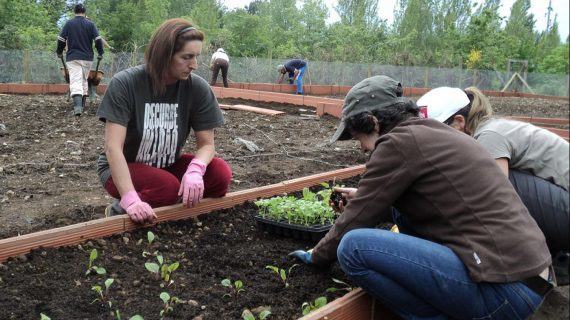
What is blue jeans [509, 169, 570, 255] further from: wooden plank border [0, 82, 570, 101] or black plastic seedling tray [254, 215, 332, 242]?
wooden plank border [0, 82, 570, 101]

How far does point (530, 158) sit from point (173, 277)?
175cm

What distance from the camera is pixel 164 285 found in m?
2.46

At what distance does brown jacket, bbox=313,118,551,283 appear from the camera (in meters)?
1.87

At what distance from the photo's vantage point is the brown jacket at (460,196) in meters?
1.87

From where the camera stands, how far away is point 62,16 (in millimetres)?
27859

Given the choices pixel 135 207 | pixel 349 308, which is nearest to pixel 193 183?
pixel 135 207

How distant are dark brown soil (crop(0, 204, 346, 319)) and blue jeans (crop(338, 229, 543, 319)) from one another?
0.38 m

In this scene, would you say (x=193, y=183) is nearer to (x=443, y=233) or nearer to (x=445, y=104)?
(x=445, y=104)

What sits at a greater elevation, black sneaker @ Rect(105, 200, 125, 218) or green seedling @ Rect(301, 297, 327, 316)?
black sneaker @ Rect(105, 200, 125, 218)

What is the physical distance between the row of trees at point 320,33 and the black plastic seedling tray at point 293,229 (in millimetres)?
16255

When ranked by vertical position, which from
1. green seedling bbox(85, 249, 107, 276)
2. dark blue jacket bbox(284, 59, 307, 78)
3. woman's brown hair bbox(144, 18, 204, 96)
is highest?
woman's brown hair bbox(144, 18, 204, 96)

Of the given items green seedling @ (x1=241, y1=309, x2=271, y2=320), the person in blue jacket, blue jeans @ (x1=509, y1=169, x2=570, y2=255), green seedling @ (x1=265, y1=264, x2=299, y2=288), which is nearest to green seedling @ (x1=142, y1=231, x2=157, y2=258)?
green seedling @ (x1=265, y1=264, x2=299, y2=288)

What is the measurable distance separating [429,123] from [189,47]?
1.51m

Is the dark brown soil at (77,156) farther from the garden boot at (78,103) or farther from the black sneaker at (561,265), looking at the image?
Answer: the black sneaker at (561,265)
